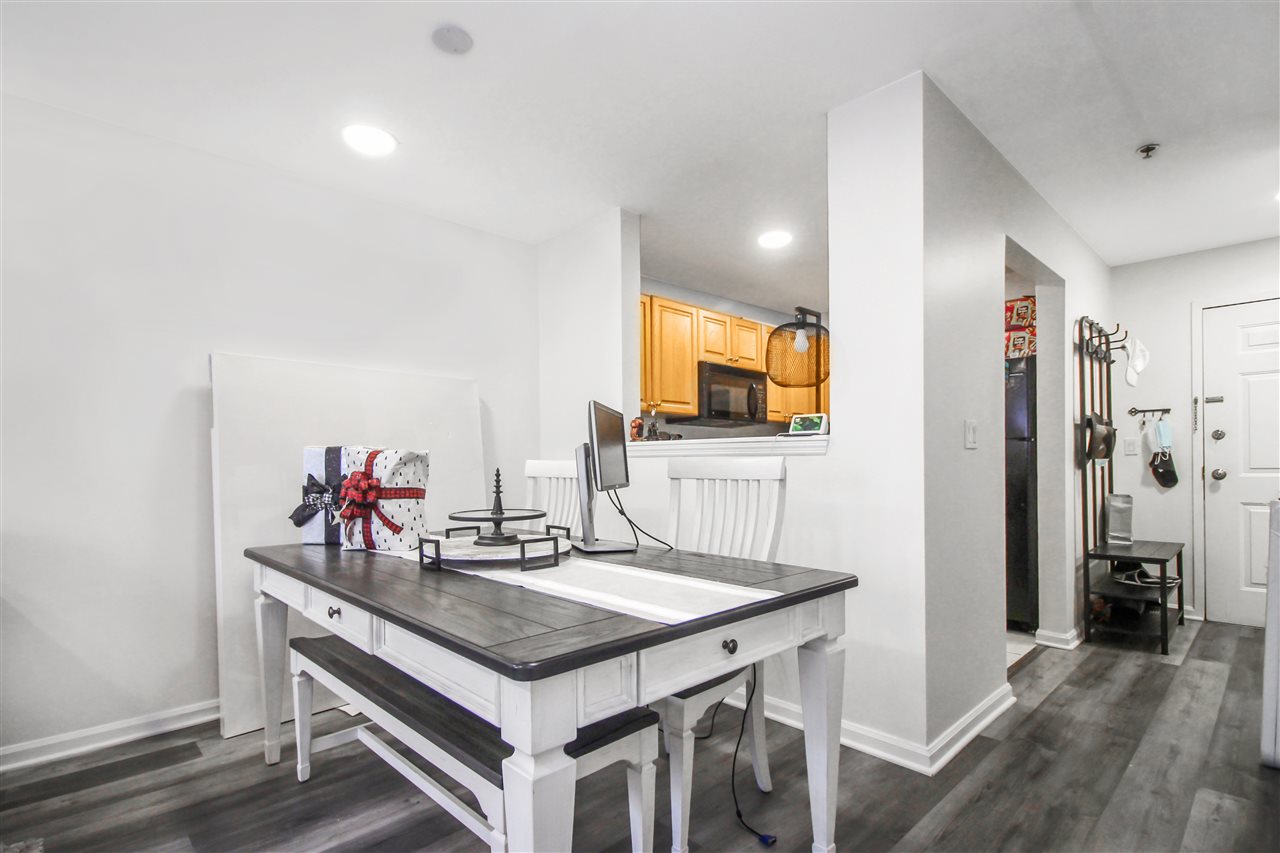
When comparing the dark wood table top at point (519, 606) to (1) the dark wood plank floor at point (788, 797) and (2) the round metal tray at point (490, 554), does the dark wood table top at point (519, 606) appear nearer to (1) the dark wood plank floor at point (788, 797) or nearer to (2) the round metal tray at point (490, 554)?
(2) the round metal tray at point (490, 554)

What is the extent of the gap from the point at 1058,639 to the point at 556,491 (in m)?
2.79

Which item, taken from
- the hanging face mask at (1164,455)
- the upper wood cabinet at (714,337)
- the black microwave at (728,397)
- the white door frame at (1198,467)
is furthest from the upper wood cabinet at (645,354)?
the white door frame at (1198,467)

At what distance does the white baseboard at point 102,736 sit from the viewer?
213cm

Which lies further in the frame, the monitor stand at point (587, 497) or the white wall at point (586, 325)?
the white wall at point (586, 325)

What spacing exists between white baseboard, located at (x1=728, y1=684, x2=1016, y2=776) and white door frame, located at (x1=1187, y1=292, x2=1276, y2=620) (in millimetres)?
2339

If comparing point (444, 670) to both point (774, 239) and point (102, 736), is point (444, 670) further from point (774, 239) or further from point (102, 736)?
point (774, 239)

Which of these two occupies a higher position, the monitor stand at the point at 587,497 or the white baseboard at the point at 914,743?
the monitor stand at the point at 587,497

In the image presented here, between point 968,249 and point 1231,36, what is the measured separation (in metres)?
0.88

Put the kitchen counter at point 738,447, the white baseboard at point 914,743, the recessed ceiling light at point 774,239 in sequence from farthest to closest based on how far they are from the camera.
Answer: the recessed ceiling light at point 774,239 < the kitchen counter at point 738,447 < the white baseboard at point 914,743

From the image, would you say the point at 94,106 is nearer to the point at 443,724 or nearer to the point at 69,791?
the point at 69,791

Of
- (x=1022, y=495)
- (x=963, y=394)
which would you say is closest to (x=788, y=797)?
(x=963, y=394)

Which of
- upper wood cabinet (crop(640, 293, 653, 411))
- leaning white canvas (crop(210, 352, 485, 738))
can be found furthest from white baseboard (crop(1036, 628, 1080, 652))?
leaning white canvas (crop(210, 352, 485, 738))

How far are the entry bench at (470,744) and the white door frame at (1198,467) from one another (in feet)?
13.8

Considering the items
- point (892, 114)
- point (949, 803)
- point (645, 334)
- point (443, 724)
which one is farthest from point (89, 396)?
point (949, 803)
